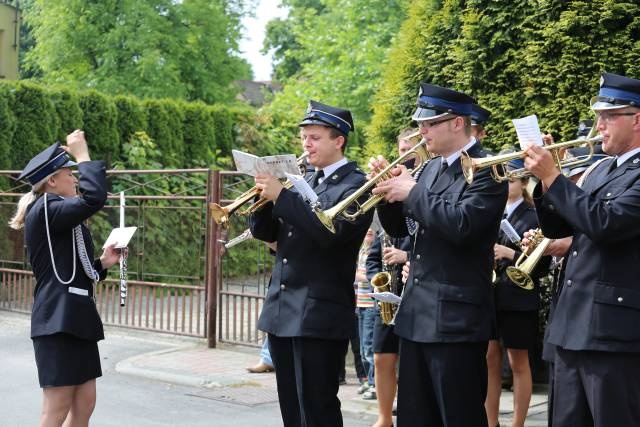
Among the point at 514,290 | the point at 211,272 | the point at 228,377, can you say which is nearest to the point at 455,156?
the point at 514,290

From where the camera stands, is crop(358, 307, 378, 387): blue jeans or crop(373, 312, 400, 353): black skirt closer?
crop(373, 312, 400, 353): black skirt

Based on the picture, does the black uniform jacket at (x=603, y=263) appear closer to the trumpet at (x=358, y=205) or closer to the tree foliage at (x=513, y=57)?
the trumpet at (x=358, y=205)

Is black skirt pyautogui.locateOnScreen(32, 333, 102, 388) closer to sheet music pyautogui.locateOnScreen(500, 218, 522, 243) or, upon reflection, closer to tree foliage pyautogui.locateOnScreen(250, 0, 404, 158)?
sheet music pyautogui.locateOnScreen(500, 218, 522, 243)

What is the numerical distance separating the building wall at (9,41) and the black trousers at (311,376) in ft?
49.3

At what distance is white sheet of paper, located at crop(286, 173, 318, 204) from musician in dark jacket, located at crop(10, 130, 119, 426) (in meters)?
1.28

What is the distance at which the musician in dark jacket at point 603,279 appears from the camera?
440cm

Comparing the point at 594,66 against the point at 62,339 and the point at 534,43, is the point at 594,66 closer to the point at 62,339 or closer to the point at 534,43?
the point at 534,43

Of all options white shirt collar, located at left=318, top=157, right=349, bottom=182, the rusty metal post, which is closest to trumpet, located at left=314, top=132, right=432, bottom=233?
white shirt collar, located at left=318, top=157, right=349, bottom=182

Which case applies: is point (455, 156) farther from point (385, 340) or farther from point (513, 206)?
point (385, 340)

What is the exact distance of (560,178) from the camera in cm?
448

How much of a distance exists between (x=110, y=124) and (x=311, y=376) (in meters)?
11.9

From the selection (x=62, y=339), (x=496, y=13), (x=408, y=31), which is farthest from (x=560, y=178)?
(x=408, y=31)

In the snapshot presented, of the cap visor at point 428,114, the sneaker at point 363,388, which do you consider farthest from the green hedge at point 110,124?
the cap visor at point 428,114

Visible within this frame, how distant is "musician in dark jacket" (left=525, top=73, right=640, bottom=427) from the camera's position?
14.4 ft
